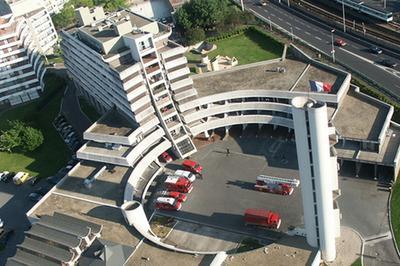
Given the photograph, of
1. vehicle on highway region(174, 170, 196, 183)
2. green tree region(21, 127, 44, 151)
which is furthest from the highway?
green tree region(21, 127, 44, 151)

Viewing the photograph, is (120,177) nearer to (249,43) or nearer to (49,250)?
(49,250)

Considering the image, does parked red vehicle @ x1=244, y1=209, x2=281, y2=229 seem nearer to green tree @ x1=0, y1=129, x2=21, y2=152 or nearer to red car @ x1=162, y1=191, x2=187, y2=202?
red car @ x1=162, y1=191, x2=187, y2=202

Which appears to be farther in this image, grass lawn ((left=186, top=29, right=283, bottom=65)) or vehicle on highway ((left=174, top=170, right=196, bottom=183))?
grass lawn ((left=186, top=29, right=283, bottom=65))

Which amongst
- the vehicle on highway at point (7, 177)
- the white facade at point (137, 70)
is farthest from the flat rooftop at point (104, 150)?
the vehicle on highway at point (7, 177)

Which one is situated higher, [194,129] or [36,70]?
[36,70]

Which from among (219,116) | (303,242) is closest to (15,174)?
(219,116)

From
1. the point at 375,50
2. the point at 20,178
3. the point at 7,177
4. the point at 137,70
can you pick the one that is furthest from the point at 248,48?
the point at 7,177
